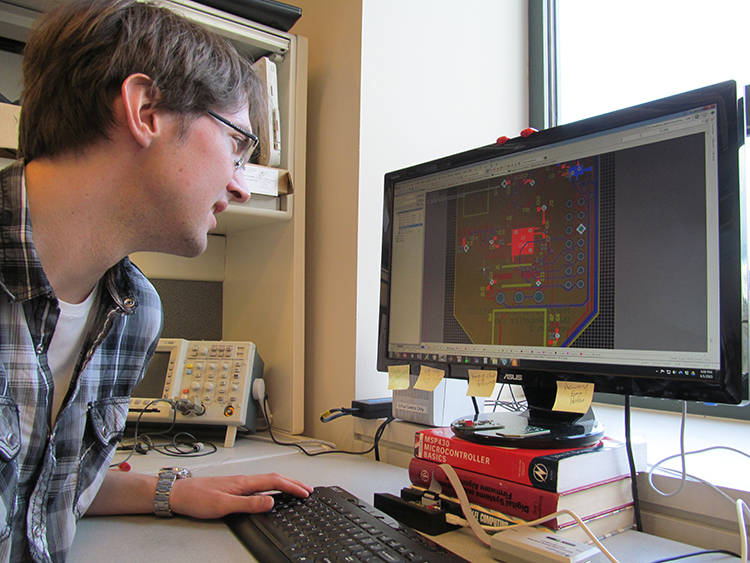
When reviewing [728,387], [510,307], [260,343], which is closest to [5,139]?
[260,343]

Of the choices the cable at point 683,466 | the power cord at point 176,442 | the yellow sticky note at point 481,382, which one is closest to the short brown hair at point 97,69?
the yellow sticky note at point 481,382

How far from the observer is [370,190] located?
1.29 meters

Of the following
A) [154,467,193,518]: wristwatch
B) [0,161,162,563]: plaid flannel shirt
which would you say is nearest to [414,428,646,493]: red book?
[154,467,193,518]: wristwatch

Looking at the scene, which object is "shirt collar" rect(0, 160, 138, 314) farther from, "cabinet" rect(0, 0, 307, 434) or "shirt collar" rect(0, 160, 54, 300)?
"cabinet" rect(0, 0, 307, 434)

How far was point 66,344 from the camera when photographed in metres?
0.73

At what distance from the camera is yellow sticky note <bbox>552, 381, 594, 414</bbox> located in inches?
27.0

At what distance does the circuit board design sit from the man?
361 millimetres

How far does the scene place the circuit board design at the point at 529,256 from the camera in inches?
28.0

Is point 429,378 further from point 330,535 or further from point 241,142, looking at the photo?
point 241,142

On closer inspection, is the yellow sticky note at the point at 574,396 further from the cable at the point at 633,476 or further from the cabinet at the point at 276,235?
the cabinet at the point at 276,235

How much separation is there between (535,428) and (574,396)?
76 mm

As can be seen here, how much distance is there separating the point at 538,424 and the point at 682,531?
0.70 feet

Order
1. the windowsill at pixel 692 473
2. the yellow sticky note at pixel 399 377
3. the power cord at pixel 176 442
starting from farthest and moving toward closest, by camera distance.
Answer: the power cord at pixel 176 442 < the yellow sticky note at pixel 399 377 < the windowsill at pixel 692 473

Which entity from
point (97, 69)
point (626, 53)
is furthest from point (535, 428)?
point (626, 53)
